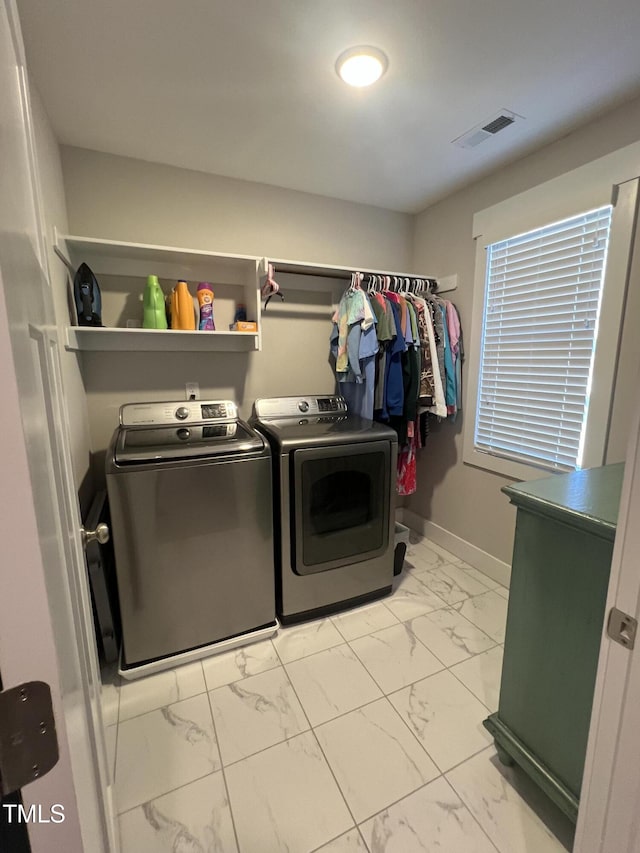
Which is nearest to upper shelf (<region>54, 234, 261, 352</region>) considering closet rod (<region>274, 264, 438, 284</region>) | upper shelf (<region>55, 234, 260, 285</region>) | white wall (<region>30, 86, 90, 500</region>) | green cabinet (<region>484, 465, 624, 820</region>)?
upper shelf (<region>55, 234, 260, 285</region>)

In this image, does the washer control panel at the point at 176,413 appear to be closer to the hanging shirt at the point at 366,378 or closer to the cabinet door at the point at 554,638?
the hanging shirt at the point at 366,378

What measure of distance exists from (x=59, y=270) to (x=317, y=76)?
1.27 meters

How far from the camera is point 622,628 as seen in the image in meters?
0.63

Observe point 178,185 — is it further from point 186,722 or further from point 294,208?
point 186,722

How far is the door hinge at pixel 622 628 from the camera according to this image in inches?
24.1

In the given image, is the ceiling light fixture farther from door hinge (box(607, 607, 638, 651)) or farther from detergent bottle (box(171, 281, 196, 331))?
door hinge (box(607, 607, 638, 651))

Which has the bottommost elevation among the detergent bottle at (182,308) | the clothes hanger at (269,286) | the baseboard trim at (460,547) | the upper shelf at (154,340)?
the baseboard trim at (460,547)

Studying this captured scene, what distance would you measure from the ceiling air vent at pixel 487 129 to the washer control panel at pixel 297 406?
4.77ft

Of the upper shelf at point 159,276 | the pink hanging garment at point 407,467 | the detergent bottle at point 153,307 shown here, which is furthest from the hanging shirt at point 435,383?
the detergent bottle at point 153,307

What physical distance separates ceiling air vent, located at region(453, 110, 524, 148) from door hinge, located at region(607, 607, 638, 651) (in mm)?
1932

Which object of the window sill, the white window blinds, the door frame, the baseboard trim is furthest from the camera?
the baseboard trim

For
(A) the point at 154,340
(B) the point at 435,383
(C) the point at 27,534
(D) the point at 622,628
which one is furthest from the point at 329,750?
(A) the point at 154,340

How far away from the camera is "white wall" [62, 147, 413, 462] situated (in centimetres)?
197

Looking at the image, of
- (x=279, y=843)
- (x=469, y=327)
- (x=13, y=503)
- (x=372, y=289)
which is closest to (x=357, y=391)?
(x=372, y=289)
